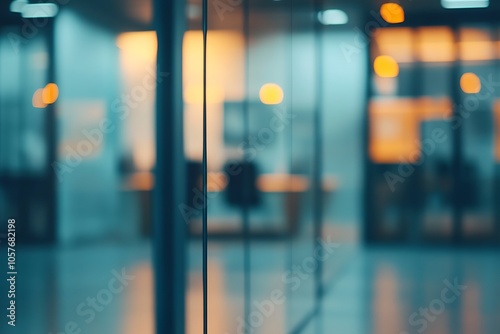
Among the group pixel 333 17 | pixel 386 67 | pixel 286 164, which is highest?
pixel 333 17

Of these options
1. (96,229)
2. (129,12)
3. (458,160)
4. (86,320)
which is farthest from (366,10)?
(86,320)

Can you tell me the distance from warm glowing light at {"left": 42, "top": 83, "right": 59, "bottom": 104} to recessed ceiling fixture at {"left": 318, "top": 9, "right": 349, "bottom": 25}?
212 centimetres

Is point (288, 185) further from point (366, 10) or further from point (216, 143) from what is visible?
point (366, 10)

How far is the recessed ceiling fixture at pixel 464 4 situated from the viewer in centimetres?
568

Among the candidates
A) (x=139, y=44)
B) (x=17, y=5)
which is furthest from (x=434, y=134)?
(x=17, y=5)

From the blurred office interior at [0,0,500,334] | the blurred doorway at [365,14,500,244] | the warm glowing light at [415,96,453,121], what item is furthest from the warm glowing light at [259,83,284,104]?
the warm glowing light at [415,96,453,121]

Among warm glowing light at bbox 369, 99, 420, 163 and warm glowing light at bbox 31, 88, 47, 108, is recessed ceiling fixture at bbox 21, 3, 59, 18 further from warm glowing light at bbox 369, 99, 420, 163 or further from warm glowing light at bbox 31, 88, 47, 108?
warm glowing light at bbox 369, 99, 420, 163

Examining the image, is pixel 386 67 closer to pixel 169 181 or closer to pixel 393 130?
pixel 393 130

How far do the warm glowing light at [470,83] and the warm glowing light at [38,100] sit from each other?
10.4ft

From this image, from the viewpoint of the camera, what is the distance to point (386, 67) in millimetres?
5848

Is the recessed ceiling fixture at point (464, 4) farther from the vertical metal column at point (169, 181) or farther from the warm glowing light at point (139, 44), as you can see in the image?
the warm glowing light at point (139, 44)

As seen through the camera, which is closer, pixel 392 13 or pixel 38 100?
pixel 392 13

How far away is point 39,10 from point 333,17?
228 centimetres

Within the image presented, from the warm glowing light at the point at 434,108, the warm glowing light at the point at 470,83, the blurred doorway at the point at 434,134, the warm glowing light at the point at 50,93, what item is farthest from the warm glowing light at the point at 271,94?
the warm glowing light at the point at 50,93
